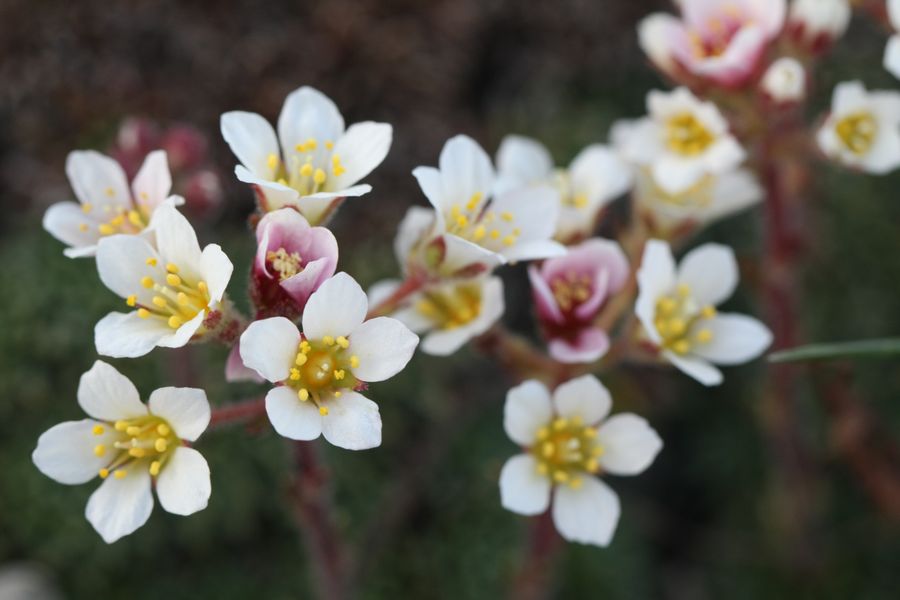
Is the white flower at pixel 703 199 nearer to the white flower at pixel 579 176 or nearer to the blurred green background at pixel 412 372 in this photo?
the white flower at pixel 579 176

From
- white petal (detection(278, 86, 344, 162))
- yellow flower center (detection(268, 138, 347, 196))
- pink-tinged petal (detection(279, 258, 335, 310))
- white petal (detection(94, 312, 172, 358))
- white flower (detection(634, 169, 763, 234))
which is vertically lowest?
white petal (detection(94, 312, 172, 358))

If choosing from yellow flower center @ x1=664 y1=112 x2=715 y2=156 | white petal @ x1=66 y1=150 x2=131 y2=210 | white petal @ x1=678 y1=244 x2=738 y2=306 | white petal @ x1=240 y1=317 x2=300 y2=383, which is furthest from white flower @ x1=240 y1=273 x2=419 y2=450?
yellow flower center @ x1=664 y1=112 x2=715 y2=156

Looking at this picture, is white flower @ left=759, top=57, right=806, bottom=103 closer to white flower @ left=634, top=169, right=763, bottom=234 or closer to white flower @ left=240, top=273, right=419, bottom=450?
white flower @ left=634, top=169, right=763, bottom=234

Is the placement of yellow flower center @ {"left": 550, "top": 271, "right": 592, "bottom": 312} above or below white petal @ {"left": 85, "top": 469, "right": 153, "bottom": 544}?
above

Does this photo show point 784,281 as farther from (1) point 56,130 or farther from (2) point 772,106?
(1) point 56,130

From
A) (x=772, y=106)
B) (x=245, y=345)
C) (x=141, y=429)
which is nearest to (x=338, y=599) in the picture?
(x=141, y=429)
